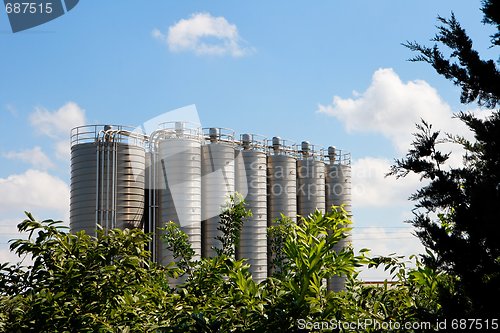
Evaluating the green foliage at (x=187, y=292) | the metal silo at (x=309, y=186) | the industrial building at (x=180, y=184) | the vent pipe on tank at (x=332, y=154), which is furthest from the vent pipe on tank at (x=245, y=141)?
the green foliage at (x=187, y=292)

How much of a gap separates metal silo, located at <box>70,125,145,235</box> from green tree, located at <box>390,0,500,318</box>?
1879 cm

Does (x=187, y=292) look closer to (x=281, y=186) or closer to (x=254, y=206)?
(x=254, y=206)

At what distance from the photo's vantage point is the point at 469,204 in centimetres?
386

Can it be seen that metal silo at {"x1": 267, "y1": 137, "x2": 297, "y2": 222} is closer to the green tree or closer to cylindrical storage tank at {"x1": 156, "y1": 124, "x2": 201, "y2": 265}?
cylindrical storage tank at {"x1": 156, "y1": 124, "x2": 201, "y2": 265}

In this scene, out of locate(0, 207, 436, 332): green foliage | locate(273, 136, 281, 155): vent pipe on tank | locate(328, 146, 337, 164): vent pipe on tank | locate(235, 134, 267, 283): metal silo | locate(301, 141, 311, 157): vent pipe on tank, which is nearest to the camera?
locate(0, 207, 436, 332): green foliage

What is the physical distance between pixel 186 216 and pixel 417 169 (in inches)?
762

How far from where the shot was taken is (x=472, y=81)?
14.0 ft

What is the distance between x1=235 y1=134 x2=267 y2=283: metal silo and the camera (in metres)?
25.5

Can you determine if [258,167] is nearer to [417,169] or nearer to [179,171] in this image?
[179,171]

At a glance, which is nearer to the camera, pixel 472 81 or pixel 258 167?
pixel 472 81

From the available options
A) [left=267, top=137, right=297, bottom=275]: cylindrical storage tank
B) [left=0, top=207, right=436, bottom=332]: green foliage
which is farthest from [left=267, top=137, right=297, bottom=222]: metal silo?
[left=0, top=207, right=436, bottom=332]: green foliage

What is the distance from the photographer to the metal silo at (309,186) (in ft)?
96.8

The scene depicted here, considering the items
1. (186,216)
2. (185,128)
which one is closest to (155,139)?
(185,128)

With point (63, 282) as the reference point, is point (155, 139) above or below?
above
